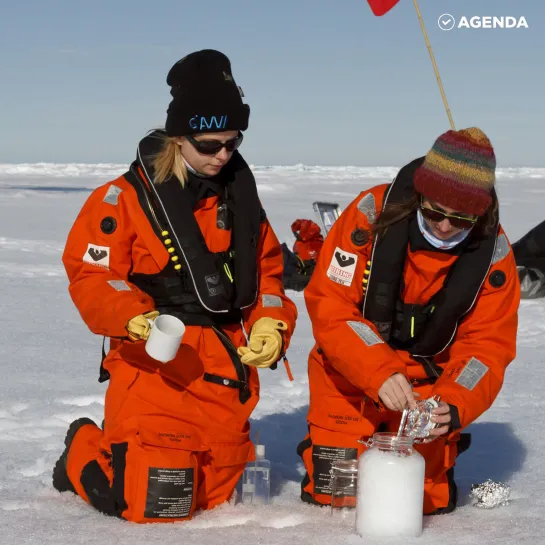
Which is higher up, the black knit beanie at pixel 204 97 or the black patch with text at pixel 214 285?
the black knit beanie at pixel 204 97

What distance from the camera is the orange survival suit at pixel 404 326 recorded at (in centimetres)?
312

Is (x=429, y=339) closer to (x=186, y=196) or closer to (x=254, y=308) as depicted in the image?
(x=254, y=308)

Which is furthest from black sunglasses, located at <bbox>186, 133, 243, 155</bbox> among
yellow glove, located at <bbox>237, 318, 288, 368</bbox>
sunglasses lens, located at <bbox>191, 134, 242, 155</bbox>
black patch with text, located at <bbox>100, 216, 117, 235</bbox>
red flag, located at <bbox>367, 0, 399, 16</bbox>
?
red flag, located at <bbox>367, 0, 399, 16</bbox>

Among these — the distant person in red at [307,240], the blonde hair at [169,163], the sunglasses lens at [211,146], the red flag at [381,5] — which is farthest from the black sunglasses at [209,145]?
the distant person in red at [307,240]

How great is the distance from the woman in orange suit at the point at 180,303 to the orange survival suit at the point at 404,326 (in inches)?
9.4

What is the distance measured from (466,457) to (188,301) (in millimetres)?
1553

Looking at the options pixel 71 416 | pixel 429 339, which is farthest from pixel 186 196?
pixel 71 416

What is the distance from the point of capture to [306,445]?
3.52 metres

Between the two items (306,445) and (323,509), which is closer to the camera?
(323,509)

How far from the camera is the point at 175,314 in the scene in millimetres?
3260

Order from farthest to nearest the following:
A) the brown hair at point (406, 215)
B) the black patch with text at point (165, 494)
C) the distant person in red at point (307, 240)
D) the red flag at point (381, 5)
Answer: the distant person in red at point (307, 240), the red flag at point (381, 5), the brown hair at point (406, 215), the black patch with text at point (165, 494)

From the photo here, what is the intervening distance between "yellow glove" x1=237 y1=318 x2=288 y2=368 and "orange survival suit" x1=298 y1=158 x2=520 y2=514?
174 millimetres

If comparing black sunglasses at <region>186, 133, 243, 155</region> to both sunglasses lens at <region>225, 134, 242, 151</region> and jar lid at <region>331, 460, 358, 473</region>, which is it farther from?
jar lid at <region>331, 460, 358, 473</region>

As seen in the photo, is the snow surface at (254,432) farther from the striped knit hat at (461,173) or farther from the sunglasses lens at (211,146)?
the sunglasses lens at (211,146)
